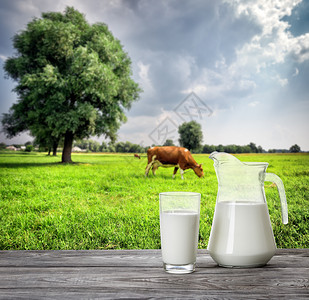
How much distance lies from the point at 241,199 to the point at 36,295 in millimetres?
478

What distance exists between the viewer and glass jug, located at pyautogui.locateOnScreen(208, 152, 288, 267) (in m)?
0.71

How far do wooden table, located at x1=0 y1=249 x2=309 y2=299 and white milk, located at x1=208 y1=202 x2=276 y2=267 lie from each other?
0.02 m

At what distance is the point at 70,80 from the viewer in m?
3.31

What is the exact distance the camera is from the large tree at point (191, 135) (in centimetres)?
291

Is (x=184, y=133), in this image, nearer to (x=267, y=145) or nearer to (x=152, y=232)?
(x=267, y=145)

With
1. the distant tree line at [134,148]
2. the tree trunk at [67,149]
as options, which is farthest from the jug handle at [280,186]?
the tree trunk at [67,149]

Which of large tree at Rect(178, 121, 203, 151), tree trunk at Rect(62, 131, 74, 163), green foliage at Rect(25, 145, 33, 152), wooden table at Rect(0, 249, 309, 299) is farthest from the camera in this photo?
tree trunk at Rect(62, 131, 74, 163)

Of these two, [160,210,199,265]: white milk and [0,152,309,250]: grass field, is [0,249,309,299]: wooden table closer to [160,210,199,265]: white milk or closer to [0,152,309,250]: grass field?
[160,210,199,265]: white milk

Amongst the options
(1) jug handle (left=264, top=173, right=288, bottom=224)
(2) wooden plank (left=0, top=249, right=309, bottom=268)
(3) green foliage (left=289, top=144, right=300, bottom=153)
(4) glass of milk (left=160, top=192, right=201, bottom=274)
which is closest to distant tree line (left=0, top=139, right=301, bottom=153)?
(3) green foliage (left=289, top=144, right=300, bottom=153)

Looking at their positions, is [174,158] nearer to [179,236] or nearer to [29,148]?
[29,148]

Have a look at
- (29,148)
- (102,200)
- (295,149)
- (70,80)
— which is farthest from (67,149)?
(295,149)

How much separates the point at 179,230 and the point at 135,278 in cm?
14

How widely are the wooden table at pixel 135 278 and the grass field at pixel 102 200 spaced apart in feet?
4.10

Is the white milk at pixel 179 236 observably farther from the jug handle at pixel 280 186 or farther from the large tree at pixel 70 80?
the large tree at pixel 70 80
